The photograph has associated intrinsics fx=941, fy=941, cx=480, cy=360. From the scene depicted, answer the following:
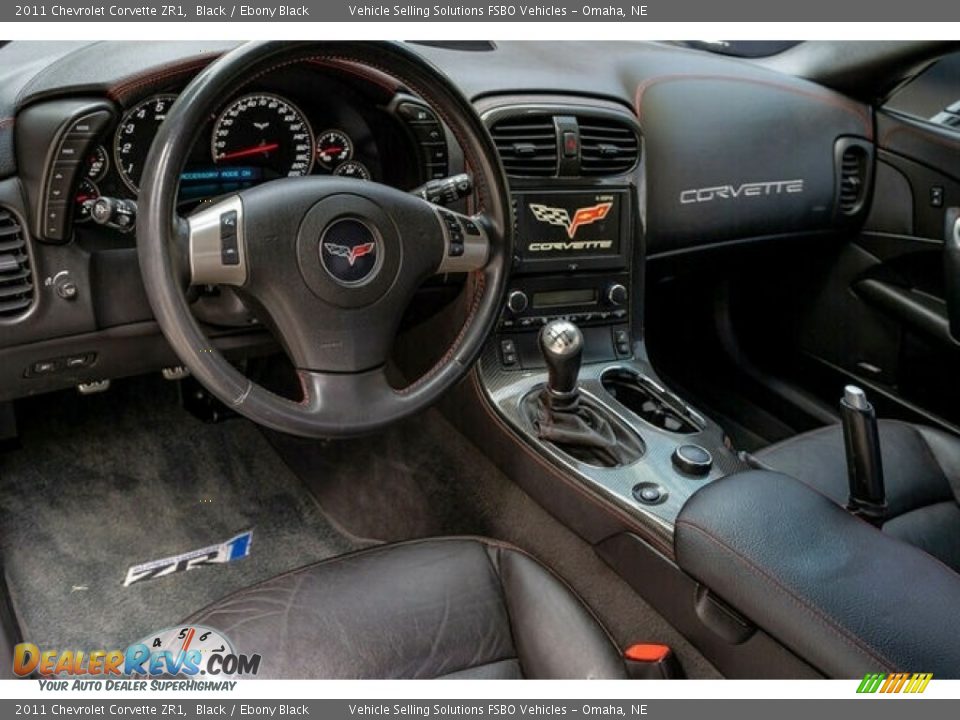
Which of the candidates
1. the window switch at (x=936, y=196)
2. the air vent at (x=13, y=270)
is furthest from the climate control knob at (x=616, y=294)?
the air vent at (x=13, y=270)

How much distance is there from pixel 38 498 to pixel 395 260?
1.16 m

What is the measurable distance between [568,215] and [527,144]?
5.9 inches

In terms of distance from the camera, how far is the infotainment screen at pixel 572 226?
5.51 ft

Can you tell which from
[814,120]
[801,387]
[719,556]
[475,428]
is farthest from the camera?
[801,387]

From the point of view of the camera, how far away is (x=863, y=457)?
1.34m

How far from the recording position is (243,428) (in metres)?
2.18

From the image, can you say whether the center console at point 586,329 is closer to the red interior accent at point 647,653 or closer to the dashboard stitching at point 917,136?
the red interior accent at point 647,653

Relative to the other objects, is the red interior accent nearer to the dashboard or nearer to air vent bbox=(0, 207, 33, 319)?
the dashboard

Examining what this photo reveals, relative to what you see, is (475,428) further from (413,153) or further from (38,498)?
(38,498)

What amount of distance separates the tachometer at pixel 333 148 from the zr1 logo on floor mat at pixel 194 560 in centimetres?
87

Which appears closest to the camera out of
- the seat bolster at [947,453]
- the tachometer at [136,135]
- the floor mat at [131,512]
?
the tachometer at [136,135]

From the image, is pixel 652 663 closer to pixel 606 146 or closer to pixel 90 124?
pixel 606 146

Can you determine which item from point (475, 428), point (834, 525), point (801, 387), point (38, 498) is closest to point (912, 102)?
point (801, 387)
